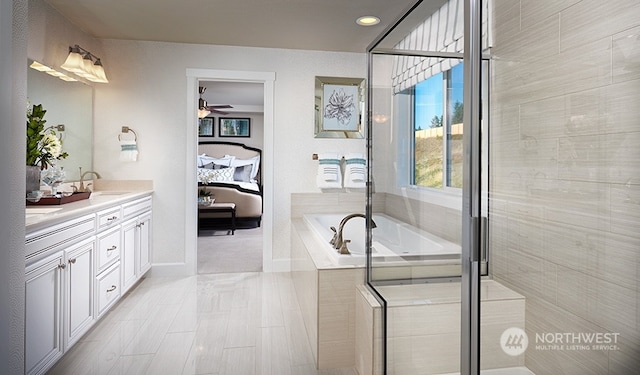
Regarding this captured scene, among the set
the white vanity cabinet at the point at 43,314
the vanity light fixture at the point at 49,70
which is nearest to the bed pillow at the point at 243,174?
the vanity light fixture at the point at 49,70

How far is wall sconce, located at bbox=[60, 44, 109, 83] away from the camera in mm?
3186

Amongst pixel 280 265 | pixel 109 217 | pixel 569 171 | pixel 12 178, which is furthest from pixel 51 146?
pixel 569 171

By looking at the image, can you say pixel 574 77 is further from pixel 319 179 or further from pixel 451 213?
pixel 319 179

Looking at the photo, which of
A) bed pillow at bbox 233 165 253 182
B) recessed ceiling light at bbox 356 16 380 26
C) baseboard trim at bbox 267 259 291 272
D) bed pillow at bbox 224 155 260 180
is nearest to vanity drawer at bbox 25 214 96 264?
baseboard trim at bbox 267 259 291 272

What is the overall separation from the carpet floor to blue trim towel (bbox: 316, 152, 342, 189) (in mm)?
1155

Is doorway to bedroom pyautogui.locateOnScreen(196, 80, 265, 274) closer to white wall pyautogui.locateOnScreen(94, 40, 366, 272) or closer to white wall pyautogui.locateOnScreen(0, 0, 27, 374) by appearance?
white wall pyautogui.locateOnScreen(94, 40, 366, 272)

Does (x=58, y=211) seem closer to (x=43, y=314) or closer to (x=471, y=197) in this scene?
(x=43, y=314)

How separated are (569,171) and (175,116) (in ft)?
12.1

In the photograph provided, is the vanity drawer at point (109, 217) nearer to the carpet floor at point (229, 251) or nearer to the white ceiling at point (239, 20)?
the carpet floor at point (229, 251)

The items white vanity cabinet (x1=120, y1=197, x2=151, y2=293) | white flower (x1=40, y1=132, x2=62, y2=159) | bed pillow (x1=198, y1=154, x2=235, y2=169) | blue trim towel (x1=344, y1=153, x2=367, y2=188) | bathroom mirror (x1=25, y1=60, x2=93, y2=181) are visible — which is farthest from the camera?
bed pillow (x1=198, y1=154, x2=235, y2=169)

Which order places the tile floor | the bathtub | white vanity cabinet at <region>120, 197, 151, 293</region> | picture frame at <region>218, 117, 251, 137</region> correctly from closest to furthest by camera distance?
the bathtub → the tile floor → white vanity cabinet at <region>120, 197, 151, 293</region> → picture frame at <region>218, 117, 251, 137</region>

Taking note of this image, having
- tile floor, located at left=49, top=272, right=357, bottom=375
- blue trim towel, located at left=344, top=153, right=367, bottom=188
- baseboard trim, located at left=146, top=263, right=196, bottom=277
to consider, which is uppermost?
blue trim towel, located at left=344, top=153, right=367, bottom=188

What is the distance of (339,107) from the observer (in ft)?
13.7

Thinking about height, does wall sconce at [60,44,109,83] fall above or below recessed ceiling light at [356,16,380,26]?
below
